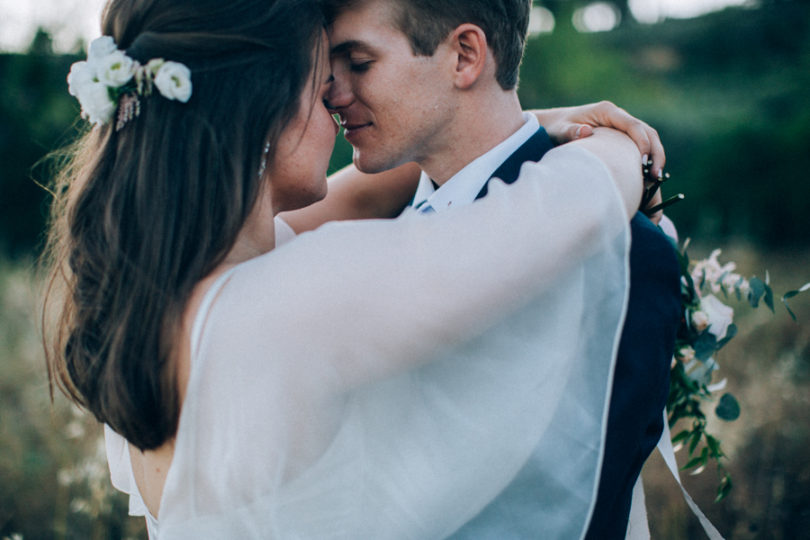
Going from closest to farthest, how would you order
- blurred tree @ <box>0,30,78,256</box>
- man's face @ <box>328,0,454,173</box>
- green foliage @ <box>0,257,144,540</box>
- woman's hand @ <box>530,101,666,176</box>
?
woman's hand @ <box>530,101,666,176</box> < man's face @ <box>328,0,454,173</box> < green foliage @ <box>0,257,144,540</box> < blurred tree @ <box>0,30,78,256</box>

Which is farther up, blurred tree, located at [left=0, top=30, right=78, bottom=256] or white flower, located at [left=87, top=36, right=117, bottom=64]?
white flower, located at [left=87, top=36, right=117, bottom=64]

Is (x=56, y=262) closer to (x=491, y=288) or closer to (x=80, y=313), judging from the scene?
(x=80, y=313)

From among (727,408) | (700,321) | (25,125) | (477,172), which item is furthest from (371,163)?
(25,125)

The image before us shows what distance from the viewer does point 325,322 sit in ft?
4.60

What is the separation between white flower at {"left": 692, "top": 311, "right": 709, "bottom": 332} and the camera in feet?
7.18

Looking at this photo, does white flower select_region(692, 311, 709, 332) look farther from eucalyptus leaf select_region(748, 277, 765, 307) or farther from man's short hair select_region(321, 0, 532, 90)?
man's short hair select_region(321, 0, 532, 90)

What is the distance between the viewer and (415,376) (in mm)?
1545

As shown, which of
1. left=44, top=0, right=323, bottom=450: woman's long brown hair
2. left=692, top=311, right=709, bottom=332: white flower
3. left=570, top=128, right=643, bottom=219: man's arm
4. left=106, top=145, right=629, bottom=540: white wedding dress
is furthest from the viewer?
left=692, top=311, right=709, bottom=332: white flower

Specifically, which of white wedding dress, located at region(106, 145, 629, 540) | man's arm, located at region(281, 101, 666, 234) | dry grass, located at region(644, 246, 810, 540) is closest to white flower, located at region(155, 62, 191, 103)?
white wedding dress, located at region(106, 145, 629, 540)

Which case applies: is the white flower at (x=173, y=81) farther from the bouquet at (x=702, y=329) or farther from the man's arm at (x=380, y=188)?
the bouquet at (x=702, y=329)

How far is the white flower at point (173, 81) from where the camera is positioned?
63.8 inches

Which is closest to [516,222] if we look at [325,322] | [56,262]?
[325,322]

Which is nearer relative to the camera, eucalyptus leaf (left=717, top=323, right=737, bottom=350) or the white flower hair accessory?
the white flower hair accessory

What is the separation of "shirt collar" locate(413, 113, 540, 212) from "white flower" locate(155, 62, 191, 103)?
102cm
